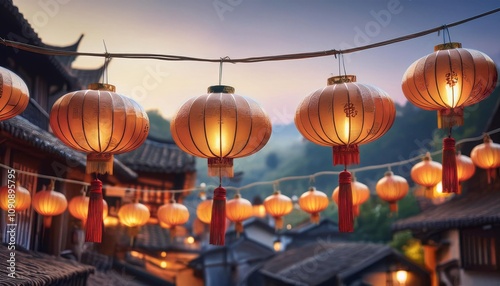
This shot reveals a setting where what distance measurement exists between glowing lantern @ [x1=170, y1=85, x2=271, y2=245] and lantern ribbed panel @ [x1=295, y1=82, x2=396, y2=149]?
0.51 metres

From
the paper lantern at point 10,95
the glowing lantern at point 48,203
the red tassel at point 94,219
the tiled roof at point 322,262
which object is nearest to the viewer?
the paper lantern at point 10,95

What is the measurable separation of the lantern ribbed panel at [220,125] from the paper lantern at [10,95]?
156 centimetres

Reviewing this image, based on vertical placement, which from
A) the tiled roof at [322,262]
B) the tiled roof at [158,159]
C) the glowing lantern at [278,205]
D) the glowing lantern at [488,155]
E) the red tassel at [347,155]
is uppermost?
the tiled roof at [158,159]

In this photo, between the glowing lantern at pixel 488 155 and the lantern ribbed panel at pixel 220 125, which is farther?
the glowing lantern at pixel 488 155

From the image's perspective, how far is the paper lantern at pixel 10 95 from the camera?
Answer: 5051mm

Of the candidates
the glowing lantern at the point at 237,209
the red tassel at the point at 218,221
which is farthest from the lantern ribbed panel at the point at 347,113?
the glowing lantern at the point at 237,209

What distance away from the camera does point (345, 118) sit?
523 centimetres

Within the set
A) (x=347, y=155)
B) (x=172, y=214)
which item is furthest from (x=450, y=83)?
(x=172, y=214)

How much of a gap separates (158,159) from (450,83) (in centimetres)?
1383

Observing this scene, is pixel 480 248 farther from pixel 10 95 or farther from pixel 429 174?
pixel 10 95

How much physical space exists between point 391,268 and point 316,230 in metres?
15.6

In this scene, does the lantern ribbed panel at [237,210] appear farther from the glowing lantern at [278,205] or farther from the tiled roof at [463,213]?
the tiled roof at [463,213]

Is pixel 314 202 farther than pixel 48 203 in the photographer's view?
Yes

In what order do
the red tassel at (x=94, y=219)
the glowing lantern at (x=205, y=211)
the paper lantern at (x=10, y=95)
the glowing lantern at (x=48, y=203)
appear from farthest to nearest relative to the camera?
1. the glowing lantern at (x=205, y=211)
2. the glowing lantern at (x=48, y=203)
3. the red tassel at (x=94, y=219)
4. the paper lantern at (x=10, y=95)
